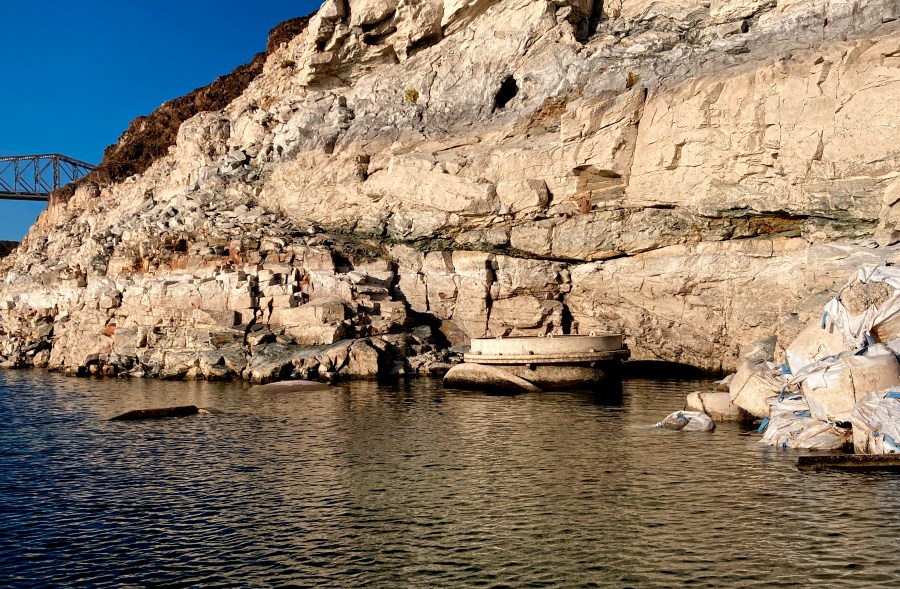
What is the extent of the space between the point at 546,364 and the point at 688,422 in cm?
1068

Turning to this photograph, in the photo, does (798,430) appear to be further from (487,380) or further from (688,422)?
(487,380)

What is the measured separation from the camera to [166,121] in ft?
265

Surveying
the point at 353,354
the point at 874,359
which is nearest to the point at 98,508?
the point at 874,359

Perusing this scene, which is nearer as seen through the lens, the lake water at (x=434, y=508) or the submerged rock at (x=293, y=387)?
the lake water at (x=434, y=508)

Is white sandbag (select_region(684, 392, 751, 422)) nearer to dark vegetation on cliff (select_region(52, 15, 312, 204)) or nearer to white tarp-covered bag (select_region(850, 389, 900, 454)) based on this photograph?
white tarp-covered bag (select_region(850, 389, 900, 454))

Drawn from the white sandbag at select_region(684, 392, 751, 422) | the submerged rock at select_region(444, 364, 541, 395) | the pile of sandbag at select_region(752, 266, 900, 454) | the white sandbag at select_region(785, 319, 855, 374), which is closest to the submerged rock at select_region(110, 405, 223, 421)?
the submerged rock at select_region(444, 364, 541, 395)

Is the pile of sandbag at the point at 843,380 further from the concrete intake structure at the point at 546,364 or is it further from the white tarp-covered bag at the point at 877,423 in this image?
the concrete intake structure at the point at 546,364

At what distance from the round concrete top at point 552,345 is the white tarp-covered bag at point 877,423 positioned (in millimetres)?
14780

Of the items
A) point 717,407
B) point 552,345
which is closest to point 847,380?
point 717,407

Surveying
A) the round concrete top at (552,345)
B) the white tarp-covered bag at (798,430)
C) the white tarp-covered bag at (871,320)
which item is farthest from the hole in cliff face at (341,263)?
the white tarp-covered bag at (871,320)

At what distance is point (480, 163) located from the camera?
1585 inches

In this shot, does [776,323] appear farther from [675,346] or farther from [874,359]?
[874,359]

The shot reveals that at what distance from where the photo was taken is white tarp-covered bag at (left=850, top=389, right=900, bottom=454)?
597 inches

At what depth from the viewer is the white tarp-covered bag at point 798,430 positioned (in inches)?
660
